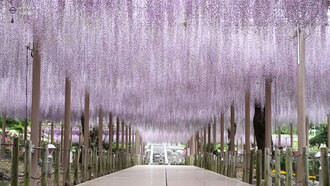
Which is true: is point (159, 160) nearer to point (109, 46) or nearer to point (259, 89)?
point (259, 89)

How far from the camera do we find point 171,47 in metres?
9.64

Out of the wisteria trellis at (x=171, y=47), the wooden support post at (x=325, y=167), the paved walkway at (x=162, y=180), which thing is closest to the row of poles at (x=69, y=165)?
the paved walkway at (x=162, y=180)

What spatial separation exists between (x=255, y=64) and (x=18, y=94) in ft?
30.9

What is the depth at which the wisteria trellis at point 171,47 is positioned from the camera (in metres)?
7.57

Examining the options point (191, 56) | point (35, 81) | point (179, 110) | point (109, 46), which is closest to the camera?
point (35, 81)

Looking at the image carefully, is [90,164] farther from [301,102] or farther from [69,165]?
[301,102]

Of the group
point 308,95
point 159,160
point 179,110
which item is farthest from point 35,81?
point 159,160

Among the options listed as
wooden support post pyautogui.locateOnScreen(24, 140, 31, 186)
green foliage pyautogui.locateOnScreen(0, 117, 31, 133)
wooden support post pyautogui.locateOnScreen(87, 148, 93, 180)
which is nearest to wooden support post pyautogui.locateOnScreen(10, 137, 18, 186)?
wooden support post pyautogui.locateOnScreen(24, 140, 31, 186)

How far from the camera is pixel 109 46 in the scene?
943 cm

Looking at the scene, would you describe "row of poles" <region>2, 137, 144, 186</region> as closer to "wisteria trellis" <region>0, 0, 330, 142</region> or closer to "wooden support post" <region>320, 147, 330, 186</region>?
"wisteria trellis" <region>0, 0, 330, 142</region>

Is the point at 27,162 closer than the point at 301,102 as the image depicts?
Yes

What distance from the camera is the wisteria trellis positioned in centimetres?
757

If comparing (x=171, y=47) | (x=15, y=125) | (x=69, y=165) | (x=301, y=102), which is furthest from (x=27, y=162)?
(x=15, y=125)

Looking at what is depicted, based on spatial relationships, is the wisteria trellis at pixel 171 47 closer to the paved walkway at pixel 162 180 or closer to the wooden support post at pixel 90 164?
the wooden support post at pixel 90 164
